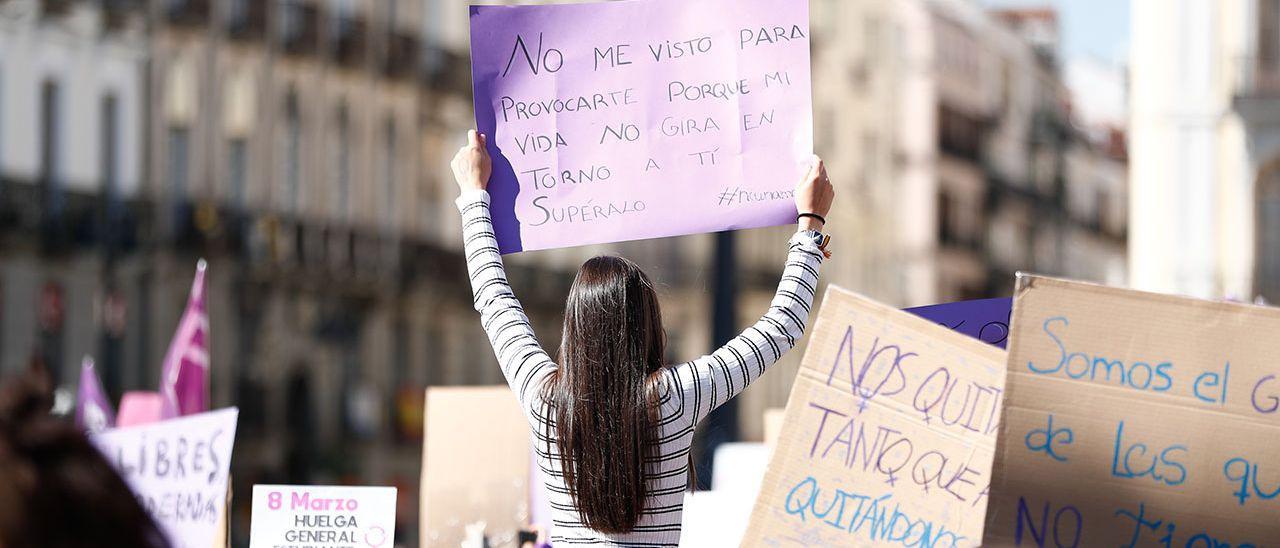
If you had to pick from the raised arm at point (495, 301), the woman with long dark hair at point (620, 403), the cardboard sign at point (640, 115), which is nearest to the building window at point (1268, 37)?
the cardboard sign at point (640, 115)

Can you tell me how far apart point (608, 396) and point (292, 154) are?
1233 inches

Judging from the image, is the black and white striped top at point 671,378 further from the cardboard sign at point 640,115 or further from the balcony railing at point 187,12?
the balcony railing at point 187,12

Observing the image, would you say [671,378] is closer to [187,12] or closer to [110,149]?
[110,149]

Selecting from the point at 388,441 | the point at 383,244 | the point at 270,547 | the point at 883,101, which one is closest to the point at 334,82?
the point at 383,244

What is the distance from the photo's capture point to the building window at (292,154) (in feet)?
114

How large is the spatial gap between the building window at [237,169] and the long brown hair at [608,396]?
97.4 ft

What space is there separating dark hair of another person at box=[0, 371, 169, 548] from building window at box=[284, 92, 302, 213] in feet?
107

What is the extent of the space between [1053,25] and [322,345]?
4507cm

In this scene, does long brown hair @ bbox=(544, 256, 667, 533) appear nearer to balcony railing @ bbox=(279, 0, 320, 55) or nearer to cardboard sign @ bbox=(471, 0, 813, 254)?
cardboard sign @ bbox=(471, 0, 813, 254)

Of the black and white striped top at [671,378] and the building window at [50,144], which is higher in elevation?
the building window at [50,144]

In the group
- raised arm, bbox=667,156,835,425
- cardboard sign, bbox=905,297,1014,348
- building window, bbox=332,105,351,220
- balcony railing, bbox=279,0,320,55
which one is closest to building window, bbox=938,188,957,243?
building window, bbox=332,105,351,220

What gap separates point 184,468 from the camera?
19.0 feet

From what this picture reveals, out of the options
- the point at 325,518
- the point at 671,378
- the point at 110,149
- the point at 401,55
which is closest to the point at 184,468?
the point at 325,518

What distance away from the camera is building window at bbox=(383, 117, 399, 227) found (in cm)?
3766
